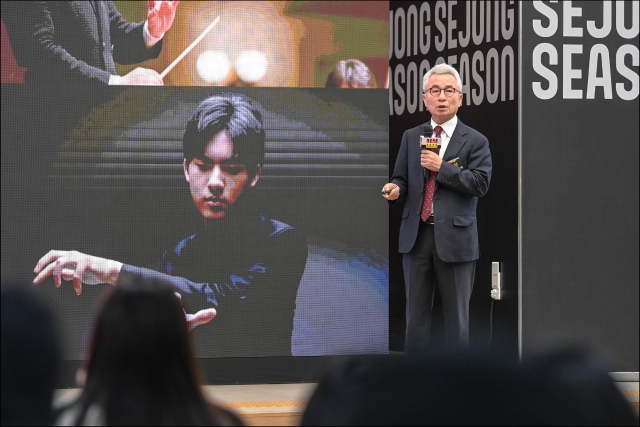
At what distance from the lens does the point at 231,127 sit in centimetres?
478

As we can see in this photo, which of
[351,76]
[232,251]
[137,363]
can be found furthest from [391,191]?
[137,363]

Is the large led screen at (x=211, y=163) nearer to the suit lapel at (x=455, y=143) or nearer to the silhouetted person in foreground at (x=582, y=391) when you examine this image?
the suit lapel at (x=455, y=143)

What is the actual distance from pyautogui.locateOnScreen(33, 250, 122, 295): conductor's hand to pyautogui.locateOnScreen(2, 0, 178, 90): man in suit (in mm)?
779

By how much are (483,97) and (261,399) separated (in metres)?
1.80

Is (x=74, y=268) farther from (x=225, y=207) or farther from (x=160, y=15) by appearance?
(x=160, y=15)

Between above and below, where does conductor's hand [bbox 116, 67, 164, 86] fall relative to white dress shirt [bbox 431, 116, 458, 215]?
above

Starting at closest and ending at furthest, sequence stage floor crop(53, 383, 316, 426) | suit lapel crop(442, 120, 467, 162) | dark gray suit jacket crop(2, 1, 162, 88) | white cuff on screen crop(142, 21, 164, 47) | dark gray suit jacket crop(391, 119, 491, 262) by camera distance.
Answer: stage floor crop(53, 383, 316, 426), dark gray suit jacket crop(391, 119, 491, 262), suit lapel crop(442, 120, 467, 162), dark gray suit jacket crop(2, 1, 162, 88), white cuff on screen crop(142, 21, 164, 47)

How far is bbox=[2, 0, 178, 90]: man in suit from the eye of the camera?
457cm

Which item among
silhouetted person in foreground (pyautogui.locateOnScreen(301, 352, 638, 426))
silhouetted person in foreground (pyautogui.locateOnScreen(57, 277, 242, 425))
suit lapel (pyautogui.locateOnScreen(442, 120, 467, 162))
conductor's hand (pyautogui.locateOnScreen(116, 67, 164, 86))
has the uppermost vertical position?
conductor's hand (pyautogui.locateOnScreen(116, 67, 164, 86))

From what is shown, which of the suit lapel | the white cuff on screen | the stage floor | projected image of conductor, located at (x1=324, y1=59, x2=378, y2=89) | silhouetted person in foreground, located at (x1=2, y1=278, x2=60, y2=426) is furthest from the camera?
projected image of conductor, located at (x1=324, y1=59, x2=378, y2=89)

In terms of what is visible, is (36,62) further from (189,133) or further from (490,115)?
(490,115)

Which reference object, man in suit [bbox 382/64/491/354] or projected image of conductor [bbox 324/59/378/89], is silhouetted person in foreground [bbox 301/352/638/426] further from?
projected image of conductor [bbox 324/59/378/89]

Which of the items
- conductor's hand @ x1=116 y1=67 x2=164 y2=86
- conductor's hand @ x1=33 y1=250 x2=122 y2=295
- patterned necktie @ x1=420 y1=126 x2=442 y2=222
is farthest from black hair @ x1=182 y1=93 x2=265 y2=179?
patterned necktie @ x1=420 y1=126 x2=442 y2=222

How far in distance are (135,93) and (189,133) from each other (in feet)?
1.02
